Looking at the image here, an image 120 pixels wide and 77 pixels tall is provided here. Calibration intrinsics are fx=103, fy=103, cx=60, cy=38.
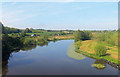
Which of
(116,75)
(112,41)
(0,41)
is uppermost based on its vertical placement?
(0,41)

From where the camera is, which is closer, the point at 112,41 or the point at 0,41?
the point at 0,41

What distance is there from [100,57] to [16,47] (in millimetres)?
42416

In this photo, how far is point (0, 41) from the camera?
100ft

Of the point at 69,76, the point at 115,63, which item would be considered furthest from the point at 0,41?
the point at 115,63

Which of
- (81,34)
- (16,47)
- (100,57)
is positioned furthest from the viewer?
(81,34)

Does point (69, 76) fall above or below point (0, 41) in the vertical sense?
below

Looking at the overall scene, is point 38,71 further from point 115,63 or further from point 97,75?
point 115,63

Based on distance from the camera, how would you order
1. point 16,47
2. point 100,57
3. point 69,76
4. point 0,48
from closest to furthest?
point 69,76 → point 0,48 → point 100,57 → point 16,47

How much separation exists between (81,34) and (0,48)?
64.7m

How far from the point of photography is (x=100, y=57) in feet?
119

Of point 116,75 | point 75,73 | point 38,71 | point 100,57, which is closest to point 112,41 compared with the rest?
point 100,57

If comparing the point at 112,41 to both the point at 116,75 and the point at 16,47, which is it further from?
the point at 16,47

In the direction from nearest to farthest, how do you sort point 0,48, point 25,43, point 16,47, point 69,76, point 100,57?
point 69,76
point 0,48
point 100,57
point 16,47
point 25,43

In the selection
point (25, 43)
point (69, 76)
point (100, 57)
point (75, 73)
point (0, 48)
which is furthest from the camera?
point (25, 43)
